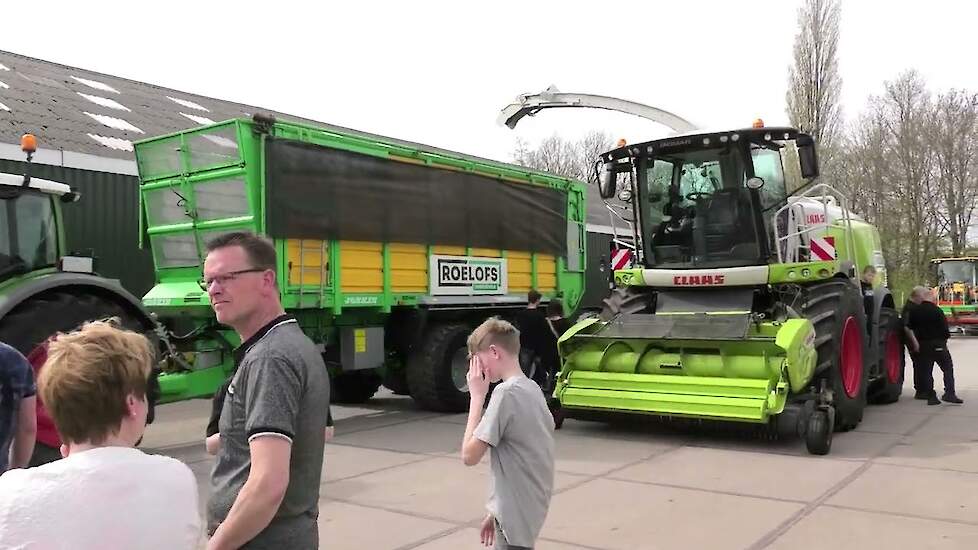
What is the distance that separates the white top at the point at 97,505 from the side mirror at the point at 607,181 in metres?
7.96

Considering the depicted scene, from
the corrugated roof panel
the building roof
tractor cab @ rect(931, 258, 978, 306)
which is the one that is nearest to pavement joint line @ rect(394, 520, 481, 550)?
the building roof

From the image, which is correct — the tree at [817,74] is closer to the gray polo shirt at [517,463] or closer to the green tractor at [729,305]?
the green tractor at [729,305]

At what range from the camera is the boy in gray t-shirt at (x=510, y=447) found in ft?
10.3

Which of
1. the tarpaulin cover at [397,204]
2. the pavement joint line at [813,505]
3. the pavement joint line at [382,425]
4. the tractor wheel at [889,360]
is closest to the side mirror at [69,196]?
the tarpaulin cover at [397,204]

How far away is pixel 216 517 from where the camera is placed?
7.16 ft

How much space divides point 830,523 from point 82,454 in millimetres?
4761

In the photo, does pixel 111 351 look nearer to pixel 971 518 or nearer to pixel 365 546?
pixel 365 546

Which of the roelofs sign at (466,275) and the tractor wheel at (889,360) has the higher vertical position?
the roelofs sign at (466,275)

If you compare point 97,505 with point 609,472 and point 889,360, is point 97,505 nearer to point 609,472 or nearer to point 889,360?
point 609,472

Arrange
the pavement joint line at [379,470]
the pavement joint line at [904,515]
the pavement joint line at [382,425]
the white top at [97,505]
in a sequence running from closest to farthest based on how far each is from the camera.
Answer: the white top at [97,505]
the pavement joint line at [904,515]
the pavement joint line at [379,470]
the pavement joint line at [382,425]

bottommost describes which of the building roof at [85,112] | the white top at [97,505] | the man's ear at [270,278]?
the white top at [97,505]

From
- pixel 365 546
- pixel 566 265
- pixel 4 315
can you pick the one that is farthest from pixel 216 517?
pixel 566 265

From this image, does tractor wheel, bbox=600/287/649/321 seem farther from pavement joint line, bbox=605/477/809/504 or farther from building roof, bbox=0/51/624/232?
building roof, bbox=0/51/624/232

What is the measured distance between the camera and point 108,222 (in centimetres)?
1109
